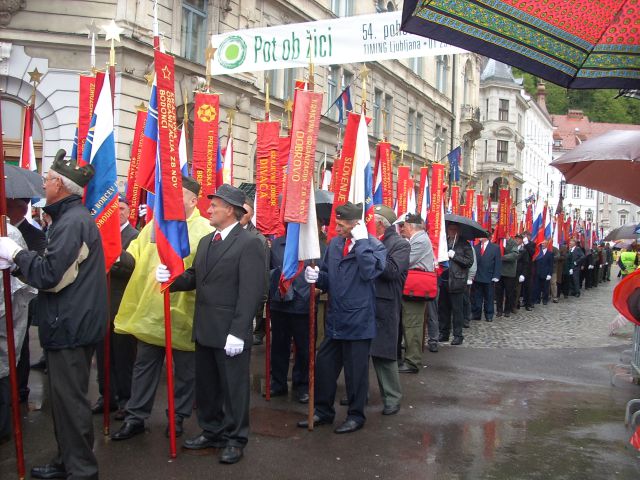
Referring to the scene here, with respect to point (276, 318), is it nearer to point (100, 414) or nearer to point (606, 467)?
point (100, 414)

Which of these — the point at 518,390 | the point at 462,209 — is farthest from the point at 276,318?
the point at 462,209

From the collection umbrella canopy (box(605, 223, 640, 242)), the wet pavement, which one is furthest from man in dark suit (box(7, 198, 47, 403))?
umbrella canopy (box(605, 223, 640, 242))

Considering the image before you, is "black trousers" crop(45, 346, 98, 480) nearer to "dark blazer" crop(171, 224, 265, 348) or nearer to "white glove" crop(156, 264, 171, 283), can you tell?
"white glove" crop(156, 264, 171, 283)

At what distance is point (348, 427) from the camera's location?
591cm

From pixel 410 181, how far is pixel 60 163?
9.05m

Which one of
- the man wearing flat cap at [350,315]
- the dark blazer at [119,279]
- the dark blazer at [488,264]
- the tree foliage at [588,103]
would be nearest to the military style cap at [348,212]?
the man wearing flat cap at [350,315]

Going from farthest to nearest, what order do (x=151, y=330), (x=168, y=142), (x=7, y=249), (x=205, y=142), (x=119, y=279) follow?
(x=205, y=142) → (x=119, y=279) → (x=151, y=330) → (x=168, y=142) → (x=7, y=249)

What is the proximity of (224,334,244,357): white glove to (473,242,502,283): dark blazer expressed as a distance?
10.8m

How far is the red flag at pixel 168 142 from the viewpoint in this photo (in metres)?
5.16

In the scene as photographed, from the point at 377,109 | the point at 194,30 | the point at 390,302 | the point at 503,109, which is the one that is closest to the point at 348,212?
the point at 390,302

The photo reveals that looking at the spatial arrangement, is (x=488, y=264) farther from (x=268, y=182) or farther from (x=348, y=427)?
(x=348, y=427)

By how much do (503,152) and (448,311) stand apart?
2122 inches

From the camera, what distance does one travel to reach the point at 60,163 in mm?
4516

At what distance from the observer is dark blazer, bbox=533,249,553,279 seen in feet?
62.9
